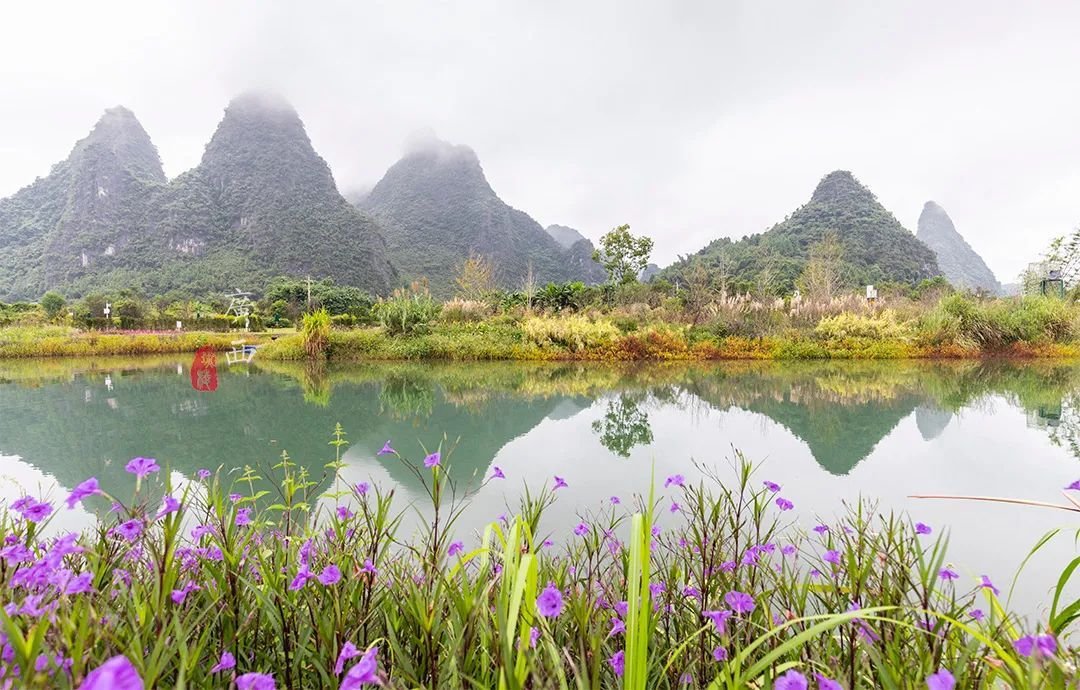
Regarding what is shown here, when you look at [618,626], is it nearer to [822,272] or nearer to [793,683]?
[793,683]

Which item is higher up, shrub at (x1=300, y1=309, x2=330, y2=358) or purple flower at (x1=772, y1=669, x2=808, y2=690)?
shrub at (x1=300, y1=309, x2=330, y2=358)

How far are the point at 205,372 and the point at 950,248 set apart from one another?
103563mm

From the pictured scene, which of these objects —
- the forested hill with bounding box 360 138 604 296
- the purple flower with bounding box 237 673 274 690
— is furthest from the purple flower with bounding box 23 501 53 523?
Answer: the forested hill with bounding box 360 138 604 296

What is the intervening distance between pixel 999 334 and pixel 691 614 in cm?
1490

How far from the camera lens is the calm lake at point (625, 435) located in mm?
2965

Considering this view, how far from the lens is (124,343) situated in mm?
15672

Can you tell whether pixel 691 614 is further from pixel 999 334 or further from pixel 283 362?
pixel 999 334

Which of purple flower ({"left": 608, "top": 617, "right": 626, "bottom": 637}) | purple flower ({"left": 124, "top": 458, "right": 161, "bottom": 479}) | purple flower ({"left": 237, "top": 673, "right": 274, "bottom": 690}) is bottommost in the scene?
purple flower ({"left": 608, "top": 617, "right": 626, "bottom": 637})

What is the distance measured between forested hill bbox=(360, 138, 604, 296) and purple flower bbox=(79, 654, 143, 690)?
53.1m

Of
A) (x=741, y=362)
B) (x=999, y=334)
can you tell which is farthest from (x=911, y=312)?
(x=741, y=362)

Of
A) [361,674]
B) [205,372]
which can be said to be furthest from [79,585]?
[205,372]

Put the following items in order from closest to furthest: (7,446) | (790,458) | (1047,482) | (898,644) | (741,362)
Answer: (898,644) → (1047,482) → (790,458) → (7,446) → (741,362)

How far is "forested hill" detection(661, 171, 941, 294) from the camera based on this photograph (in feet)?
114

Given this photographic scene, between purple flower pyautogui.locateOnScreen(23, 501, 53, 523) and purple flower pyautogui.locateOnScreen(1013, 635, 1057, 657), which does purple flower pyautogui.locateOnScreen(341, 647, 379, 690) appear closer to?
purple flower pyautogui.locateOnScreen(1013, 635, 1057, 657)
